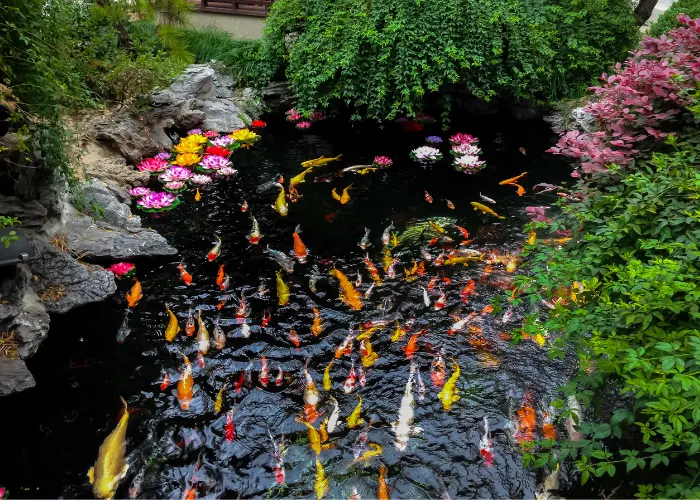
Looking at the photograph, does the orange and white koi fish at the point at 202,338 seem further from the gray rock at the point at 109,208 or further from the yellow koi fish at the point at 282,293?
the gray rock at the point at 109,208

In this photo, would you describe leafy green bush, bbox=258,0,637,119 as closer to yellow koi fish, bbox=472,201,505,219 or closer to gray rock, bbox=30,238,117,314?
yellow koi fish, bbox=472,201,505,219

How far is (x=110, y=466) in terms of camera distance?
356 centimetres

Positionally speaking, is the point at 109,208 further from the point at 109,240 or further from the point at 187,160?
the point at 187,160

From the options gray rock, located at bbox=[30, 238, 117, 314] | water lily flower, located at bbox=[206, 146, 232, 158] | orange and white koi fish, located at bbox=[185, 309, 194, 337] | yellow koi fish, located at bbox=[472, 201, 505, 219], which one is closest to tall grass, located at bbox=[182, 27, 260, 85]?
water lily flower, located at bbox=[206, 146, 232, 158]

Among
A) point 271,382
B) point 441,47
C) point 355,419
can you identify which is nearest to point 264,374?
point 271,382

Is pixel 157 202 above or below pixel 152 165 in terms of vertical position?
below

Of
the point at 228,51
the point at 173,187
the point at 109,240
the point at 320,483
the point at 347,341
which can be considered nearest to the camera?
the point at 320,483

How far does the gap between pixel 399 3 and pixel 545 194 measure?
410 centimetres

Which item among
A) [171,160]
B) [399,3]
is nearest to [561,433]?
[171,160]

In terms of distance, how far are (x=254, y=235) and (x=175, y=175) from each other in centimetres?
206

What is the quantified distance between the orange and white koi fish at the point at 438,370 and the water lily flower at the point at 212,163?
499cm

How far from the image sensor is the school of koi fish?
149 inches

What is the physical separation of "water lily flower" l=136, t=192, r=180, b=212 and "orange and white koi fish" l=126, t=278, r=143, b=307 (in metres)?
1.81

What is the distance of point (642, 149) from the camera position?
3.64 m
